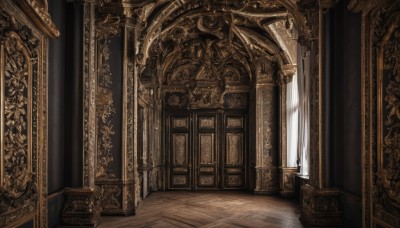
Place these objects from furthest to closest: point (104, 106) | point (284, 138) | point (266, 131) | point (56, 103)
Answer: point (266, 131)
point (284, 138)
point (104, 106)
point (56, 103)

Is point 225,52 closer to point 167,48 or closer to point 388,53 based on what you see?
point 167,48

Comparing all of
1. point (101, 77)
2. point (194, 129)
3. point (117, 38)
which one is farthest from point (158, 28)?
point (194, 129)

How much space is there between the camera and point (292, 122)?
7.82 m

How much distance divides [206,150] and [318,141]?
541cm

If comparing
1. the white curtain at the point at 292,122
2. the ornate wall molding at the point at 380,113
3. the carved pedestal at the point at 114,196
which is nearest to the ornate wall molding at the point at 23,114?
the carved pedestal at the point at 114,196

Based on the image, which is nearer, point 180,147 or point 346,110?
point 346,110

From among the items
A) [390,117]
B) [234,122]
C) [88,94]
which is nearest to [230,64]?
[234,122]

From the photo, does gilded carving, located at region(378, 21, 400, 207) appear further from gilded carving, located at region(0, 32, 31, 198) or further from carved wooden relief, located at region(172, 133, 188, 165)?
carved wooden relief, located at region(172, 133, 188, 165)

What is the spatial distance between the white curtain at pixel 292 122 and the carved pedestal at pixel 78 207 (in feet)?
17.3

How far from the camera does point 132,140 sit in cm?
569

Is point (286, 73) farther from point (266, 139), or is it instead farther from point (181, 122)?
point (181, 122)

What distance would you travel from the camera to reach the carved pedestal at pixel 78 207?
363cm

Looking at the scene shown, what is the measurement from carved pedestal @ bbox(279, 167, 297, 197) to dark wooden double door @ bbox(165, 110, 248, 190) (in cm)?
Result: 147

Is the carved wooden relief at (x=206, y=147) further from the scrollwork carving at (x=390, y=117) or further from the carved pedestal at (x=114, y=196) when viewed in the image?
the scrollwork carving at (x=390, y=117)
